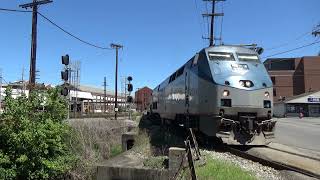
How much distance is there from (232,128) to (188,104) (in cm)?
340

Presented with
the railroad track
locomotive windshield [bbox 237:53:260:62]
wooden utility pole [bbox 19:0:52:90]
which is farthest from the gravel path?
wooden utility pole [bbox 19:0:52:90]

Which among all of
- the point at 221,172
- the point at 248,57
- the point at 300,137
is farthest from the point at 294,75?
the point at 221,172

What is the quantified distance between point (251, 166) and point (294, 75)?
9854 cm

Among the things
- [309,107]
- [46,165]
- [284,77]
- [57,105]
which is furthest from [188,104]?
[284,77]

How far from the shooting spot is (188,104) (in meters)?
18.2

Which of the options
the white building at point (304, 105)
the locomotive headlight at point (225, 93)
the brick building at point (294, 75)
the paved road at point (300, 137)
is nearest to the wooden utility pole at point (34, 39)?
the paved road at point (300, 137)

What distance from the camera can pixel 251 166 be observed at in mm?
12555

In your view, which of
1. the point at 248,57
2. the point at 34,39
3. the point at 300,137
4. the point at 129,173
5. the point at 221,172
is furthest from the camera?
the point at 34,39

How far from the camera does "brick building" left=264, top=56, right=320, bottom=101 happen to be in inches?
4124

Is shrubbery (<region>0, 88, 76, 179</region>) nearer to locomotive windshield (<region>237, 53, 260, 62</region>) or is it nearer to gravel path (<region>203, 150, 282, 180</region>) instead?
gravel path (<region>203, 150, 282, 180</region>)

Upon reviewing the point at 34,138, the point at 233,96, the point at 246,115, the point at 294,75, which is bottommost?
the point at 34,138

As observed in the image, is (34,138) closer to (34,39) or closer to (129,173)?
(129,173)

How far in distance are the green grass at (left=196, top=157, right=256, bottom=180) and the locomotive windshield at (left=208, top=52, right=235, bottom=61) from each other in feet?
16.4

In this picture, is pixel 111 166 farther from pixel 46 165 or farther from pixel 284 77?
pixel 284 77
